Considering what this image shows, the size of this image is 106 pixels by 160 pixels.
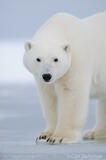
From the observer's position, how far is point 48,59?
22.7 ft

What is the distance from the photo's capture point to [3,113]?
1080cm

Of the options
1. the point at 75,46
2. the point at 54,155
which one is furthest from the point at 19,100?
the point at 54,155

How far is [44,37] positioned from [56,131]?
1045mm

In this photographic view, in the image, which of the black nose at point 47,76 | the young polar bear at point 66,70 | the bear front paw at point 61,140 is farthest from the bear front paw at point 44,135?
the black nose at point 47,76

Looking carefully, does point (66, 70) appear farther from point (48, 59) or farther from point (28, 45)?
point (28, 45)

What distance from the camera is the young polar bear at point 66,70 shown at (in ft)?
23.1

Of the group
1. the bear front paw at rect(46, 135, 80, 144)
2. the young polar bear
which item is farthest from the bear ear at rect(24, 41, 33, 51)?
the bear front paw at rect(46, 135, 80, 144)

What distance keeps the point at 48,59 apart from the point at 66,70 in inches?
11.6

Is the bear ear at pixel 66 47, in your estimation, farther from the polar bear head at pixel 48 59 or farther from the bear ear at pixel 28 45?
the bear ear at pixel 28 45

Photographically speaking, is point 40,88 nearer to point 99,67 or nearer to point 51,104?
point 51,104

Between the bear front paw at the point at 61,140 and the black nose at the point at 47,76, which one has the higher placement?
the black nose at the point at 47,76

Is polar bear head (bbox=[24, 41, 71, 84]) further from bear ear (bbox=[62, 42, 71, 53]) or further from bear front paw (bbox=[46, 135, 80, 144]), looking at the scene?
bear front paw (bbox=[46, 135, 80, 144])

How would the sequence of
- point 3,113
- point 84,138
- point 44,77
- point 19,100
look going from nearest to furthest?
point 44,77, point 84,138, point 3,113, point 19,100

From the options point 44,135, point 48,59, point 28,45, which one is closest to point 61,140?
point 44,135
